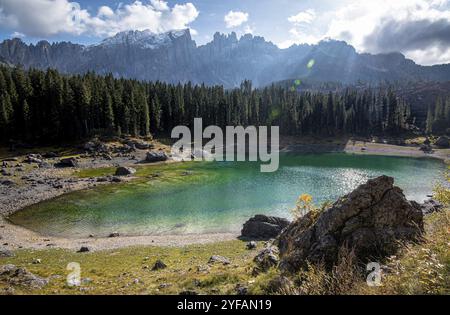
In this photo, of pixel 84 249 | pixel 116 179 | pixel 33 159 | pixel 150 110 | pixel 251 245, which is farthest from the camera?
pixel 150 110

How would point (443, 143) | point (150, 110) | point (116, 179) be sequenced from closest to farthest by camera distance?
point (116, 179)
point (150, 110)
point (443, 143)

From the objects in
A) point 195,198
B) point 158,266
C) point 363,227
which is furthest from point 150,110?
point 363,227

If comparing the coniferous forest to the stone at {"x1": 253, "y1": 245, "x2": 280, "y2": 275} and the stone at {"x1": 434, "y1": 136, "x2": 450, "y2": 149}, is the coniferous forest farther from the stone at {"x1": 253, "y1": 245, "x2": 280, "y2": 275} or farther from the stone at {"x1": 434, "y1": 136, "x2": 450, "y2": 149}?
the stone at {"x1": 253, "y1": 245, "x2": 280, "y2": 275}

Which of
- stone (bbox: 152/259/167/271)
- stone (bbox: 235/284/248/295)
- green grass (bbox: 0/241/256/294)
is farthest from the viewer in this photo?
stone (bbox: 152/259/167/271)

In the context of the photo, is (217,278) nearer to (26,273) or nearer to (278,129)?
(26,273)

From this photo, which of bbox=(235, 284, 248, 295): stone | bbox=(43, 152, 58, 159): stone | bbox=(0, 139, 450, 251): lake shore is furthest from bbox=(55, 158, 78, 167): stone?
bbox=(235, 284, 248, 295): stone

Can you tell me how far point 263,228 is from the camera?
3434 centimetres

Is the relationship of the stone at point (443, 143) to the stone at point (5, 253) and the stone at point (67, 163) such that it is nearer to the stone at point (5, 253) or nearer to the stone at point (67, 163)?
the stone at point (67, 163)

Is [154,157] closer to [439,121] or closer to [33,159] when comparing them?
[33,159]

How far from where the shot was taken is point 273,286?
40.8 feet

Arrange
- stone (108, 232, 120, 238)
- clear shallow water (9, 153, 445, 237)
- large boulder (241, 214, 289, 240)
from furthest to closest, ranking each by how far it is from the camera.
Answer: clear shallow water (9, 153, 445, 237)
stone (108, 232, 120, 238)
large boulder (241, 214, 289, 240)

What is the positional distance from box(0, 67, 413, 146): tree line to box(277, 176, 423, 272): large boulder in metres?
100

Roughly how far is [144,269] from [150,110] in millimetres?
109320

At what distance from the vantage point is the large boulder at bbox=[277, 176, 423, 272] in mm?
12758
